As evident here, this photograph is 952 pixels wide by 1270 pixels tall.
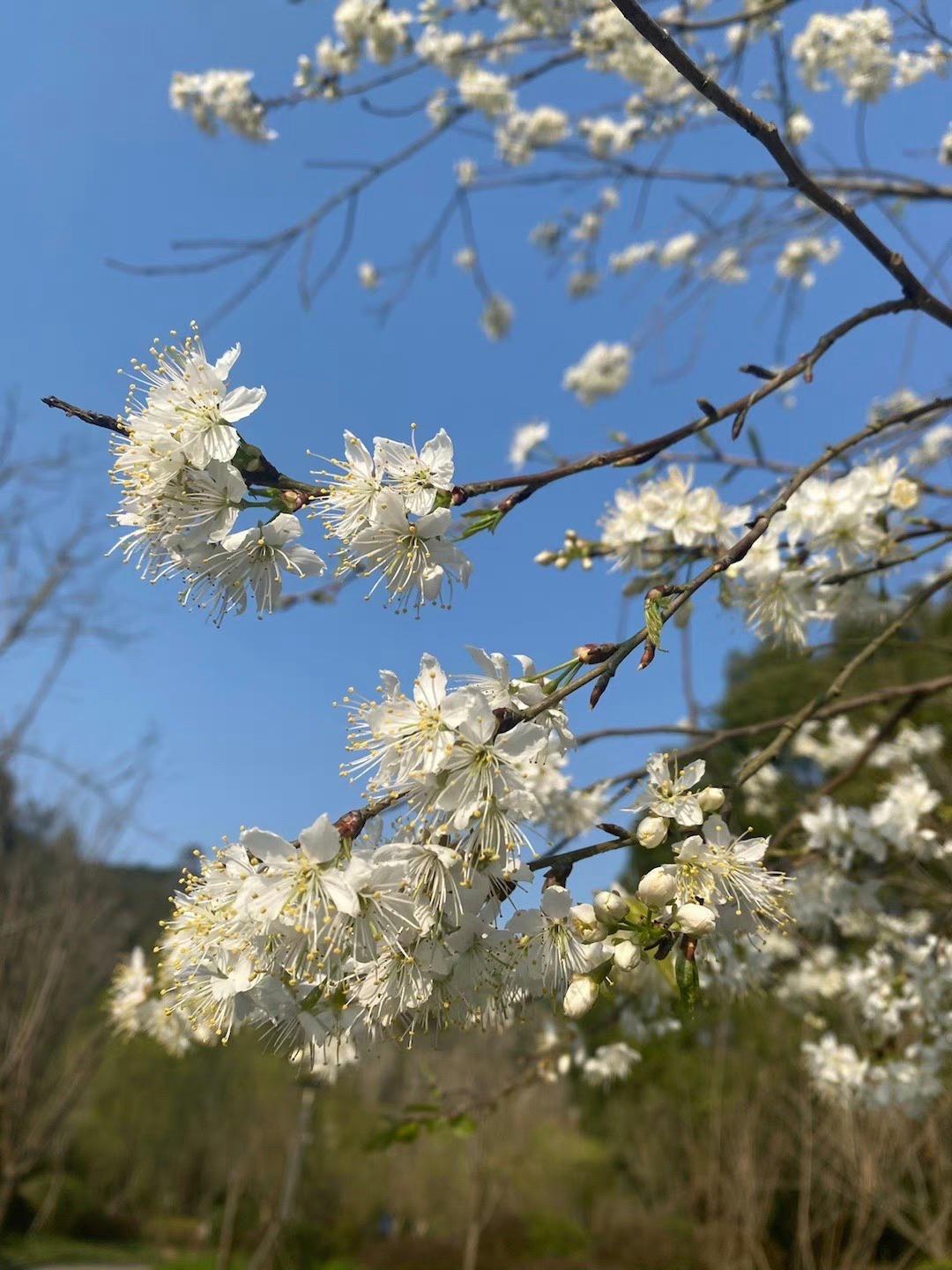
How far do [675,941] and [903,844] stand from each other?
1.64m

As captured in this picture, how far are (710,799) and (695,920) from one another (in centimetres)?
15

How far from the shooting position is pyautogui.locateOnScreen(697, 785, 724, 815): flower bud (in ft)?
2.98

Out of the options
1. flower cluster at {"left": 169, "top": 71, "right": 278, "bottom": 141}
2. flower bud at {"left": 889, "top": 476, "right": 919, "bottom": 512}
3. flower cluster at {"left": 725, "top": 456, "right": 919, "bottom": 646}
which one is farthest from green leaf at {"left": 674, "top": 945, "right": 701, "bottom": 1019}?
flower cluster at {"left": 169, "top": 71, "right": 278, "bottom": 141}

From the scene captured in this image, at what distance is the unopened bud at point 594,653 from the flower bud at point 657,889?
208 millimetres

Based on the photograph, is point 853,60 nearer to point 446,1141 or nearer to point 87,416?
point 87,416

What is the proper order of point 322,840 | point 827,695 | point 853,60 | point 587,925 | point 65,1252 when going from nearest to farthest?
point 322,840
point 587,925
point 827,695
point 853,60
point 65,1252

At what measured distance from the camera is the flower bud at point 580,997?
828mm

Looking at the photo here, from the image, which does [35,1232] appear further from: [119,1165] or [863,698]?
[863,698]

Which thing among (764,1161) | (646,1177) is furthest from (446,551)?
(646,1177)

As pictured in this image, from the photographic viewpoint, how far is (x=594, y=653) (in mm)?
822

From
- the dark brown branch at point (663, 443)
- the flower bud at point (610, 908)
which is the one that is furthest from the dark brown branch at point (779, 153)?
the flower bud at point (610, 908)

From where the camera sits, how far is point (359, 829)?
79 centimetres

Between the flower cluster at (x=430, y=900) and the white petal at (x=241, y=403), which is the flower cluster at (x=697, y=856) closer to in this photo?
the flower cluster at (x=430, y=900)

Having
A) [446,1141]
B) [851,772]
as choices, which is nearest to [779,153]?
[851,772]
